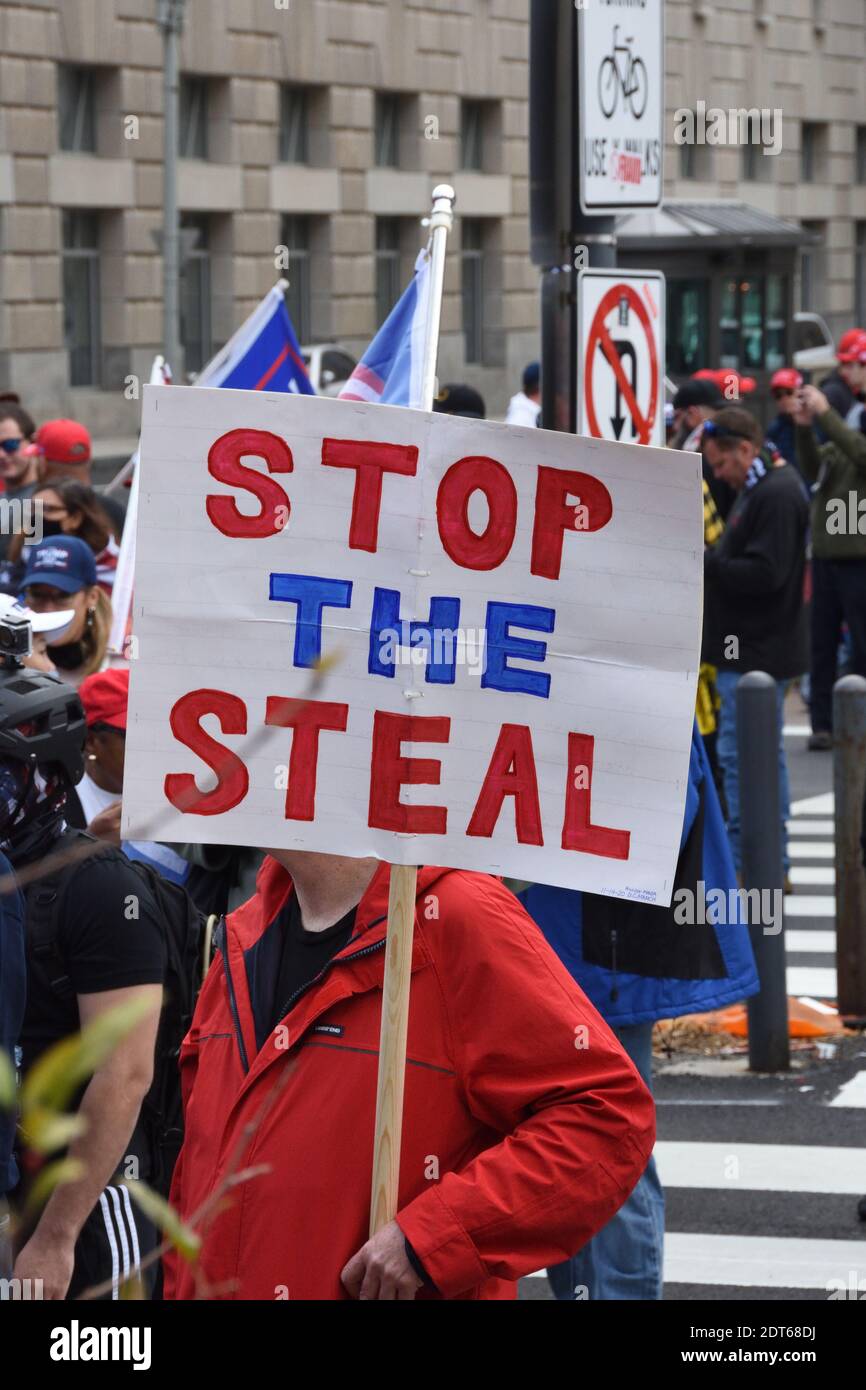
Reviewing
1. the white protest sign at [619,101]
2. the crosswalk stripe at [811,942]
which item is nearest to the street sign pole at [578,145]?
the white protest sign at [619,101]

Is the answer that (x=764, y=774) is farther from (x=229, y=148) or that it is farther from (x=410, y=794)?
(x=229, y=148)

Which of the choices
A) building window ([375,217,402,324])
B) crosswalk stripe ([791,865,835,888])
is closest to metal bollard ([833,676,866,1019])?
crosswalk stripe ([791,865,835,888])

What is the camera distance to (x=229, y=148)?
3111 cm

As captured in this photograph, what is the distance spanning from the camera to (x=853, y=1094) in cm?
736

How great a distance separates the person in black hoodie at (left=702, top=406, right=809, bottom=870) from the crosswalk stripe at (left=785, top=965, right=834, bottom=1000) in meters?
0.66

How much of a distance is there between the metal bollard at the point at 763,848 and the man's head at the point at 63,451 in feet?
10.6

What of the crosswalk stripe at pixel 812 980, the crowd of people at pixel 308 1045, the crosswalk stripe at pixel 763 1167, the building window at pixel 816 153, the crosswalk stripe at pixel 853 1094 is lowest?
the crosswalk stripe at pixel 812 980

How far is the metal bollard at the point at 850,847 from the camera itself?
8.11m

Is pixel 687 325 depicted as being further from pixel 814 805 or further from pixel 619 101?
pixel 619 101

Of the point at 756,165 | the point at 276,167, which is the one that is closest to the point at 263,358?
the point at 276,167

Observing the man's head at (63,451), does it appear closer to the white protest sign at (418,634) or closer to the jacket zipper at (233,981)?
the jacket zipper at (233,981)

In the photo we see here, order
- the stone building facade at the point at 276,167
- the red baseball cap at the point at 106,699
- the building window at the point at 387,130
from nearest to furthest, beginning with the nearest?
1. the red baseball cap at the point at 106,699
2. the stone building facade at the point at 276,167
3. the building window at the point at 387,130
